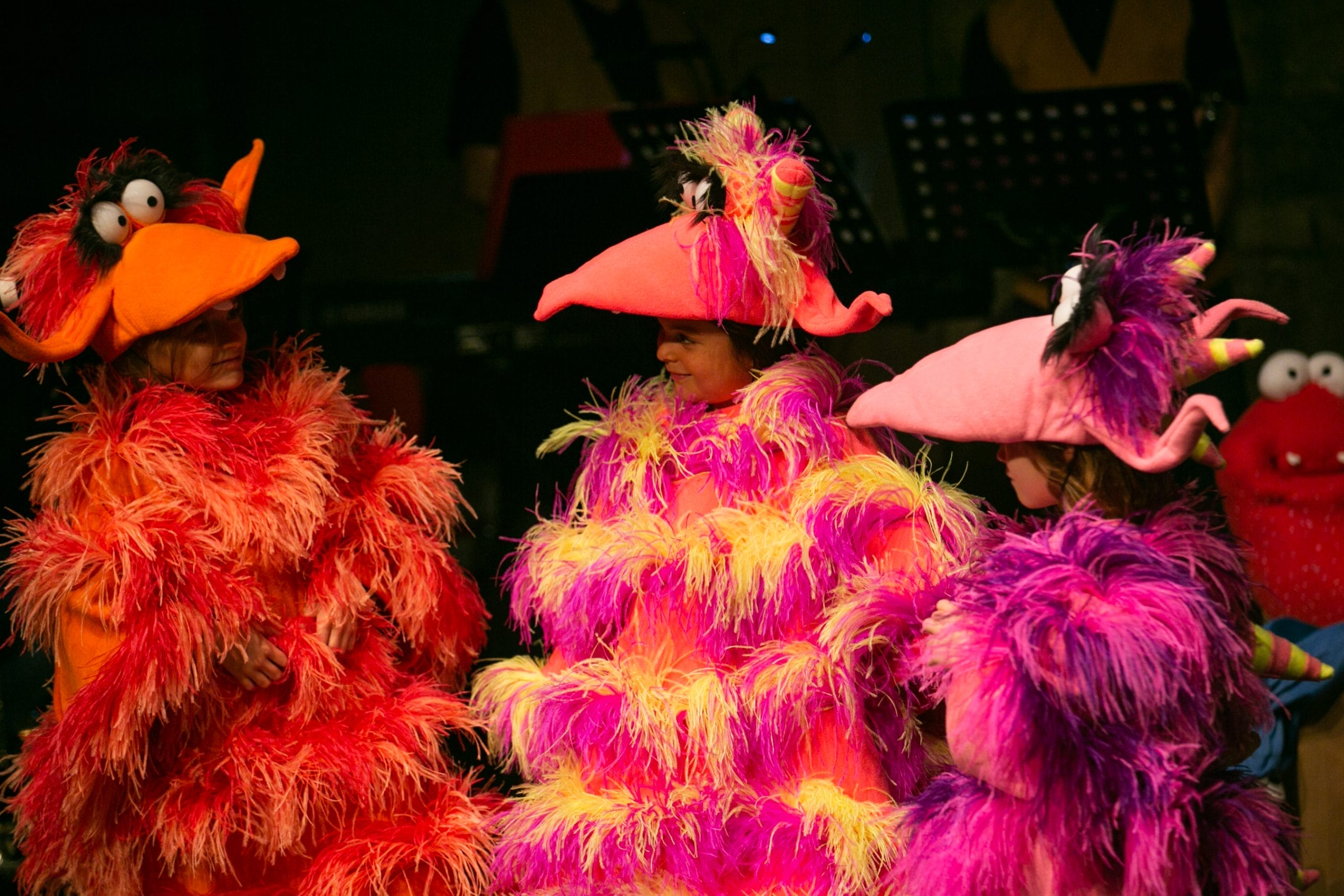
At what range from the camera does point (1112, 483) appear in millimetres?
1305

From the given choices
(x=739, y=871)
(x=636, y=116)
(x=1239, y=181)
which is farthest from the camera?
(x=1239, y=181)

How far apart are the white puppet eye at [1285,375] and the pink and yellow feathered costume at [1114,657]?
41.5 inches

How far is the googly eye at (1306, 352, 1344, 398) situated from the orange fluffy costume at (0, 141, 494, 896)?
1.51 metres

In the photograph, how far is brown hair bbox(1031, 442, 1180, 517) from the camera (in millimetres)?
1303

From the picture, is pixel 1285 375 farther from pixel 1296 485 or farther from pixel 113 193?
pixel 113 193

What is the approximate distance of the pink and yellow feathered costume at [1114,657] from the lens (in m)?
1.19

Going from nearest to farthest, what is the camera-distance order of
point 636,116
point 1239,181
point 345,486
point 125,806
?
point 125,806, point 345,486, point 636,116, point 1239,181

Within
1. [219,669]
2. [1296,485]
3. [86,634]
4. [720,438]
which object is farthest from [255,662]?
[1296,485]

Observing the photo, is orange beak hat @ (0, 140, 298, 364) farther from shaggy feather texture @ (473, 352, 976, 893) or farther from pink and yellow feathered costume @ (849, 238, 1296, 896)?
pink and yellow feathered costume @ (849, 238, 1296, 896)

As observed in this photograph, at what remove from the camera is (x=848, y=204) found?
2.18m

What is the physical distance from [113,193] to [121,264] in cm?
9

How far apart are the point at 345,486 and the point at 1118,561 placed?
1.01 m

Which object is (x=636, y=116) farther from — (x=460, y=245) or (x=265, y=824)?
(x=265, y=824)

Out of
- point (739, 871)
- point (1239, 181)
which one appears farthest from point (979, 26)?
point (739, 871)
